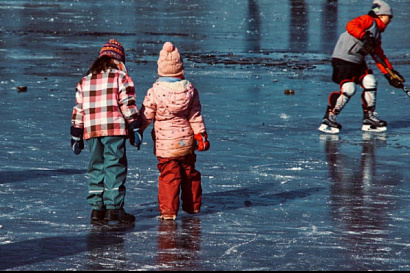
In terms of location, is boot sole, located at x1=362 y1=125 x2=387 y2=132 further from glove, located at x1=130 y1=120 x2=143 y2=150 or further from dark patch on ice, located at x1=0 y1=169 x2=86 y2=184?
glove, located at x1=130 y1=120 x2=143 y2=150

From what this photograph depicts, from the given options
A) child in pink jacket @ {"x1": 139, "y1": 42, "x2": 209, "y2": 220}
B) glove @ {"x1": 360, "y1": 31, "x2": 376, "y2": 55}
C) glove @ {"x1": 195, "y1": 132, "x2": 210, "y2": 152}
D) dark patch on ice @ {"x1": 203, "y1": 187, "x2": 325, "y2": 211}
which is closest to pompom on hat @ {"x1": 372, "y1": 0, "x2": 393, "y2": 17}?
glove @ {"x1": 360, "y1": 31, "x2": 376, "y2": 55}

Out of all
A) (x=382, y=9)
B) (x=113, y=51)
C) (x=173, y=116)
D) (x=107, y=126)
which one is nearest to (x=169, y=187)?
(x=173, y=116)

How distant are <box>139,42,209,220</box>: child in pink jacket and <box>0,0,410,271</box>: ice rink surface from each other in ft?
0.80

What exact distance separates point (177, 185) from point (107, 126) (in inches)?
29.0

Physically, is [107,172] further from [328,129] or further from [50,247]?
[328,129]

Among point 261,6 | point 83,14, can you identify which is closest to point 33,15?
point 83,14

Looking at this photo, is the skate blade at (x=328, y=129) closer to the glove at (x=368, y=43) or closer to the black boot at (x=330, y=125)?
the black boot at (x=330, y=125)

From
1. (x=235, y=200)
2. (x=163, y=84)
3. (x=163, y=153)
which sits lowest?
(x=235, y=200)

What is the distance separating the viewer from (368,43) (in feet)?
37.3

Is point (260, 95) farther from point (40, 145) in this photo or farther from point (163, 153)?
point (163, 153)

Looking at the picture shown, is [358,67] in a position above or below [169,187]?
above

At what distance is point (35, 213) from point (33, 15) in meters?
24.7

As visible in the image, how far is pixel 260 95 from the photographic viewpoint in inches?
565

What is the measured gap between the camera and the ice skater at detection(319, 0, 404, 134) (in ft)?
37.4
